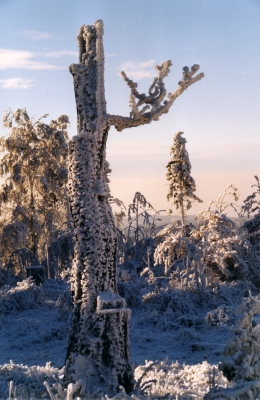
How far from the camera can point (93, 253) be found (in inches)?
208

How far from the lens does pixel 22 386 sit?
5477 millimetres

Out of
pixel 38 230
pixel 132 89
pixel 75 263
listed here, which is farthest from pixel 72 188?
pixel 38 230

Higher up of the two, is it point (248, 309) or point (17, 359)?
point (248, 309)

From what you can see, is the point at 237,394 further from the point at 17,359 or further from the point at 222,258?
the point at 222,258

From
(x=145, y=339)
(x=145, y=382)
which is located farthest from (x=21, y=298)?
(x=145, y=382)

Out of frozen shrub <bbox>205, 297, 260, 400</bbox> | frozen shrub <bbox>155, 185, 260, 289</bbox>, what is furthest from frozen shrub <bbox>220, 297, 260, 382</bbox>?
frozen shrub <bbox>155, 185, 260, 289</bbox>

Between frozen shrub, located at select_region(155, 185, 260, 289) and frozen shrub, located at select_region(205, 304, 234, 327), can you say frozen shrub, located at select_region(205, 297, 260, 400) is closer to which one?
frozen shrub, located at select_region(205, 304, 234, 327)

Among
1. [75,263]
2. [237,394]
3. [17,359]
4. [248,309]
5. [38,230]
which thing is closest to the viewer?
[237,394]

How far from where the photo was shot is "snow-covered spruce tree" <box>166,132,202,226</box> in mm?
22000

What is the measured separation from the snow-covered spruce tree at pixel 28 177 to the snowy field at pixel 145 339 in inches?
189

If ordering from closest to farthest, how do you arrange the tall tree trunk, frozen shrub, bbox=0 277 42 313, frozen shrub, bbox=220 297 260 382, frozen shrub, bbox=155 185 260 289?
frozen shrub, bbox=220 297 260 382 → the tall tree trunk → frozen shrub, bbox=0 277 42 313 → frozen shrub, bbox=155 185 260 289

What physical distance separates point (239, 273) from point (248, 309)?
334 inches

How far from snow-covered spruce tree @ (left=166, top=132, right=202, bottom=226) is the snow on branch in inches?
638

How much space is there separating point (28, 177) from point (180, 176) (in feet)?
24.3
